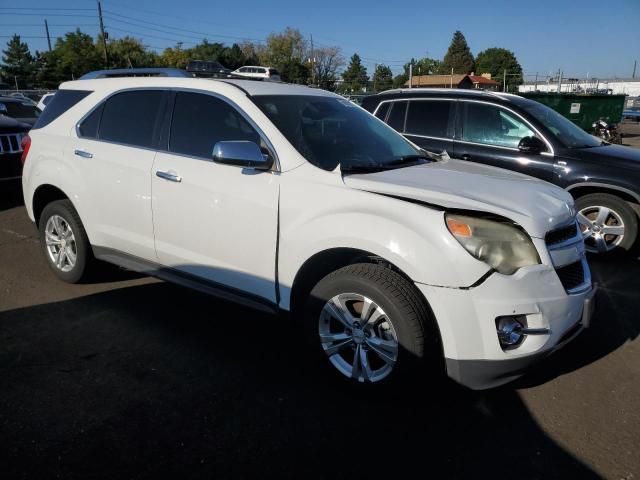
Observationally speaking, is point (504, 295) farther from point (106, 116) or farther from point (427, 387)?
point (106, 116)

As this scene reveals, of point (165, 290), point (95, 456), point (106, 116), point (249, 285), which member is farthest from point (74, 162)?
point (95, 456)

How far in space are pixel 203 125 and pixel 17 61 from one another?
10288cm

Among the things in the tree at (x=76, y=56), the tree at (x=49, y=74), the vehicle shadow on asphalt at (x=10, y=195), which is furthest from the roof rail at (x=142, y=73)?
the tree at (x=49, y=74)

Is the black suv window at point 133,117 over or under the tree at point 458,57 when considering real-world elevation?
under

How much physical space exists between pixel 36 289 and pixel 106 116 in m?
1.73

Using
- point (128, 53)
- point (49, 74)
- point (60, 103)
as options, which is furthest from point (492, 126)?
→ point (49, 74)

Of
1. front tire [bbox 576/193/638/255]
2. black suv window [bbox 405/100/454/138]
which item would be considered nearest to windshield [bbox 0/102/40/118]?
black suv window [bbox 405/100/454/138]

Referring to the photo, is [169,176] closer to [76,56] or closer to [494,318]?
[494,318]

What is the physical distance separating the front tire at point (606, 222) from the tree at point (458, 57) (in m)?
126

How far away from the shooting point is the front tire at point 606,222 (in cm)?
558

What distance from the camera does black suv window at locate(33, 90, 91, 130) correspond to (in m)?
4.52

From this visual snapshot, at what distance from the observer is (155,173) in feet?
12.2

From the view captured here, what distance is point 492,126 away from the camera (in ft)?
20.6

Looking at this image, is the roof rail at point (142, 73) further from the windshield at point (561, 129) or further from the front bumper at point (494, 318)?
the windshield at point (561, 129)
